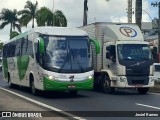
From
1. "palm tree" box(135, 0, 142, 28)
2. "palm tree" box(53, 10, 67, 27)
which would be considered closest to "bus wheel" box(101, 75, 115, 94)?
"palm tree" box(135, 0, 142, 28)

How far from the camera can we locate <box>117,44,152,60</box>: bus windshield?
68.8 ft

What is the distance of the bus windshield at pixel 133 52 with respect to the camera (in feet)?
68.8

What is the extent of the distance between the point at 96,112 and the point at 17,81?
38.0 ft

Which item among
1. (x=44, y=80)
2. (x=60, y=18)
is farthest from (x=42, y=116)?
(x=60, y=18)

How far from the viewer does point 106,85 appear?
880 inches

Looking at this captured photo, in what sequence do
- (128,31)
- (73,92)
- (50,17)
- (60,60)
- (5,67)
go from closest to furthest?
(60,60), (73,92), (128,31), (5,67), (50,17)

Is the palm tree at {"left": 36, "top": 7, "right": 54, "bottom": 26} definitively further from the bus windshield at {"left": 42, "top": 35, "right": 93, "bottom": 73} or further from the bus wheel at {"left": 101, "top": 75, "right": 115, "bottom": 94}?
the bus windshield at {"left": 42, "top": 35, "right": 93, "bottom": 73}

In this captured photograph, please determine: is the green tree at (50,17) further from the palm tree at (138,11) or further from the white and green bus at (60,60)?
the white and green bus at (60,60)

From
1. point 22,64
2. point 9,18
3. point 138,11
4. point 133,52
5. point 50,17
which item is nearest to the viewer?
point 133,52

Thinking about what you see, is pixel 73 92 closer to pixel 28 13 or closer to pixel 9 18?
pixel 28 13

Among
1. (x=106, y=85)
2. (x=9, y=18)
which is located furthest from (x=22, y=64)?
(x=9, y=18)

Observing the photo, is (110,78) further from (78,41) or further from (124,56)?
(78,41)

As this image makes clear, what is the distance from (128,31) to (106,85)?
2.97 m

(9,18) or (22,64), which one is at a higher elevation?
(9,18)
